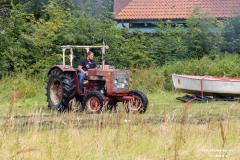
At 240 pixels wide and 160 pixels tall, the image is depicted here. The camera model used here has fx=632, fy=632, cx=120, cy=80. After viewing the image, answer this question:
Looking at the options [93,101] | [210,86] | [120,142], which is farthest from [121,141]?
[210,86]

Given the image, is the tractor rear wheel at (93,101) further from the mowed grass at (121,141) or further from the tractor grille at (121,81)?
the mowed grass at (121,141)

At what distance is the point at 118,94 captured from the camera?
53.9 ft

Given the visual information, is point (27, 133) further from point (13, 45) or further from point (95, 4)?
point (95, 4)

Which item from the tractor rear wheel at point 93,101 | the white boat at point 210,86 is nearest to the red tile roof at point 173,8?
the white boat at point 210,86

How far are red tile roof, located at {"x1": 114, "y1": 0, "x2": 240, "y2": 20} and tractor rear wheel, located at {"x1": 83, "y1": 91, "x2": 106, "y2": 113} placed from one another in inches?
616

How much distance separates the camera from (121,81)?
54.2 ft

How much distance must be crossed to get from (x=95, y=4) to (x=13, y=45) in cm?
471

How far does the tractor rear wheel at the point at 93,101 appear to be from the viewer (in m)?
15.6

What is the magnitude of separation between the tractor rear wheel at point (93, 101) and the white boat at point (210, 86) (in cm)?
531

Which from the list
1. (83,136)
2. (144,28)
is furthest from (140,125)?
(144,28)

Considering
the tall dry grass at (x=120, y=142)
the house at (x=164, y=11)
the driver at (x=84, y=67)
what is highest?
the house at (x=164, y=11)

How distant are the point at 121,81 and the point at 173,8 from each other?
15775mm

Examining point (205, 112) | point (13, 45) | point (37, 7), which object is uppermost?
point (37, 7)

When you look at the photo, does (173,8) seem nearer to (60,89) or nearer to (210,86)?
(210,86)
